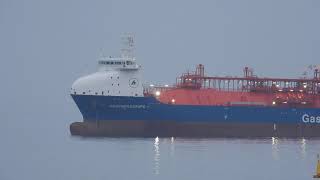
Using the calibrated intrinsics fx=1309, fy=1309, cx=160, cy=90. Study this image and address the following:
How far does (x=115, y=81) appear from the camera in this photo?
7931 centimetres

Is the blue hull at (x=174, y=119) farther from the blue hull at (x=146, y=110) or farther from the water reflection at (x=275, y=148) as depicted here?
the water reflection at (x=275, y=148)

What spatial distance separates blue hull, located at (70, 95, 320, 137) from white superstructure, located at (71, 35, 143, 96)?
0.37 m

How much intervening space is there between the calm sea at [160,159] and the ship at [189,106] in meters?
0.72

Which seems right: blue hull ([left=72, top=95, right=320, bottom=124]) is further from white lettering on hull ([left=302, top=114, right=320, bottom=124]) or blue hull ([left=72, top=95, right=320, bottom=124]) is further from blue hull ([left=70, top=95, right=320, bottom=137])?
white lettering on hull ([left=302, top=114, right=320, bottom=124])

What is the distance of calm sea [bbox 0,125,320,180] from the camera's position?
60500 mm

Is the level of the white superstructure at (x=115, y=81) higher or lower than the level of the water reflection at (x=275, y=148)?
higher

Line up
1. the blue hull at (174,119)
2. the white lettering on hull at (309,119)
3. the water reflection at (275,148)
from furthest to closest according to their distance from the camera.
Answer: the white lettering on hull at (309,119), the blue hull at (174,119), the water reflection at (275,148)

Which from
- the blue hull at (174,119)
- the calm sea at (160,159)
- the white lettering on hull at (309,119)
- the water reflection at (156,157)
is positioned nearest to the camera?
the calm sea at (160,159)

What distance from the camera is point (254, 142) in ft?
261

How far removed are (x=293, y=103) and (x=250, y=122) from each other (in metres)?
3.41

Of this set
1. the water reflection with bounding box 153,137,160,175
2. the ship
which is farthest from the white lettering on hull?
the water reflection with bounding box 153,137,160,175

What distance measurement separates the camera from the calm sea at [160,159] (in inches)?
2382

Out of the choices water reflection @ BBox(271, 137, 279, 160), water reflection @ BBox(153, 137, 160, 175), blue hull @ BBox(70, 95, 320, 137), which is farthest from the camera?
blue hull @ BBox(70, 95, 320, 137)

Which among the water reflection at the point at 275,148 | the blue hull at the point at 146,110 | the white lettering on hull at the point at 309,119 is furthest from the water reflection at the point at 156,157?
the white lettering on hull at the point at 309,119
